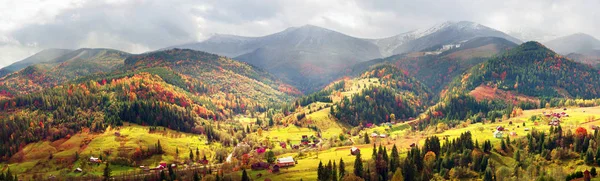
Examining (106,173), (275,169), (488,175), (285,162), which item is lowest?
(488,175)

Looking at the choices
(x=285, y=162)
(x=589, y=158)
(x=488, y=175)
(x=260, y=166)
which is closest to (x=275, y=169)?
(x=285, y=162)

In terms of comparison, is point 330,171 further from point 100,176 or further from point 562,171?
point 100,176

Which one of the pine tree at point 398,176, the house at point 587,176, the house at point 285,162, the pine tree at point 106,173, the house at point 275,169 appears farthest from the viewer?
the pine tree at point 106,173

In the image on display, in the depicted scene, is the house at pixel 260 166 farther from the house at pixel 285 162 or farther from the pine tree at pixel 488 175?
the pine tree at pixel 488 175

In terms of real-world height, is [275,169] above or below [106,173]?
below

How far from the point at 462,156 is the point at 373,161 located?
114ft

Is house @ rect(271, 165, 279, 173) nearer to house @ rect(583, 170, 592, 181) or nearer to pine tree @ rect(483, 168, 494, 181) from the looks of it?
pine tree @ rect(483, 168, 494, 181)

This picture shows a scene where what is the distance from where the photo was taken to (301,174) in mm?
164500

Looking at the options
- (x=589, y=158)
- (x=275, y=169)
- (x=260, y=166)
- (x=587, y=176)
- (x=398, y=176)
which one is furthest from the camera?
(x=260, y=166)

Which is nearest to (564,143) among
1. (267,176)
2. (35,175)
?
(267,176)

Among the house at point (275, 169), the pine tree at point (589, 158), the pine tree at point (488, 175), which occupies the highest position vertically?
the pine tree at point (589, 158)

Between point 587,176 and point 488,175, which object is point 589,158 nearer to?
point 587,176

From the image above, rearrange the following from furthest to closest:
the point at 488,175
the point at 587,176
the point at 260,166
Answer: the point at 260,166 < the point at 488,175 < the point at 587,176

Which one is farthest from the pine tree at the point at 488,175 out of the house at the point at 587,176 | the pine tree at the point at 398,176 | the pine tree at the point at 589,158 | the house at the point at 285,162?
the house at the point at 285,162
